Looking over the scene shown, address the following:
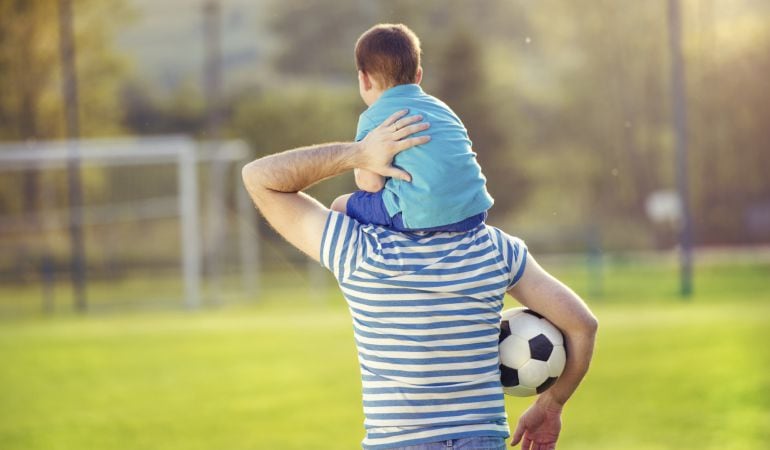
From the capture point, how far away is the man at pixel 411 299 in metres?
2.49

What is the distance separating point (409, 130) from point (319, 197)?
3754 cm

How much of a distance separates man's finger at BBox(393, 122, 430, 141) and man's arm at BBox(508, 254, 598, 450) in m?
0.39

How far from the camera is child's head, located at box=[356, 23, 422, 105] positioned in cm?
253

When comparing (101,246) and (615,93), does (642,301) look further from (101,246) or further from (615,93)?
(615,93)

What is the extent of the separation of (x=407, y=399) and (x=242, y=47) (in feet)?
213

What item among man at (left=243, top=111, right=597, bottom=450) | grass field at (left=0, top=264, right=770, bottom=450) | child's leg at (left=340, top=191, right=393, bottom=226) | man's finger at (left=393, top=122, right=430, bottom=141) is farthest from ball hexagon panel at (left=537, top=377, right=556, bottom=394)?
grass field at (left=0, top=264, right=770, bottom=450)

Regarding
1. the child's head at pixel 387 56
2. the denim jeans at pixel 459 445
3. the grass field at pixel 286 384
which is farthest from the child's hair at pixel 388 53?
the grass field at pixel 286 384

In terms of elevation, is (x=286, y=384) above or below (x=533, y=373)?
below

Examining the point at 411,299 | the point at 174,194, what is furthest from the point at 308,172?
the point at 174,194

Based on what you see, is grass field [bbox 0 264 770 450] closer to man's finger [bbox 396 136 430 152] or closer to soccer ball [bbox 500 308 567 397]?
soccer ball [bbox 500 308 567 397]

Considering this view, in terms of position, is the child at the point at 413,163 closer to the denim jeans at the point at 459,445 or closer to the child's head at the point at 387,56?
the child's head at the point at 387,56

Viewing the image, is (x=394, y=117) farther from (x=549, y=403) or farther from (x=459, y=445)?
(x=549, y=403)

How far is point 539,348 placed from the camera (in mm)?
2705

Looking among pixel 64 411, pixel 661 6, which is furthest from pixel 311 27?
pixel 64 411
